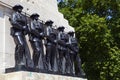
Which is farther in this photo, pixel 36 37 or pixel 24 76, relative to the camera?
pixel 36 37

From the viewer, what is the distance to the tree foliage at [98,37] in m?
25.0

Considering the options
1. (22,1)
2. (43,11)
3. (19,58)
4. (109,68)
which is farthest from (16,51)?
(109,68)

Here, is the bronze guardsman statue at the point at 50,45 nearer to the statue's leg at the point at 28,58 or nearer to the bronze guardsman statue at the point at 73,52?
the statue's leg at the point at 28,58

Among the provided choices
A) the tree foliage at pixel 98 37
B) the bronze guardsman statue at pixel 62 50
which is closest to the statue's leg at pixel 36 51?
the bronze guardsman statue at pixel 62 50

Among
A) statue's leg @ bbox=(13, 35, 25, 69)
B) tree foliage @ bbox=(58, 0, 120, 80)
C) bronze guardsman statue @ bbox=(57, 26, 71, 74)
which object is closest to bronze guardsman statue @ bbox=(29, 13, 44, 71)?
statue's leg @ bbox=(13, 35, 25, 69)

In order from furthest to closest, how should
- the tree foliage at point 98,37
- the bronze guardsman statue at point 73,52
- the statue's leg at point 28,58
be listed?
the tree foliage at point 98,37 → the bronze guardsman statue at point 73,52 → the statue's leg at point 28,58

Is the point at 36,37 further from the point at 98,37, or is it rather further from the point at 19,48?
the point at 98,37

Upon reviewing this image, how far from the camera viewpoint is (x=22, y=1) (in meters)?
16.0

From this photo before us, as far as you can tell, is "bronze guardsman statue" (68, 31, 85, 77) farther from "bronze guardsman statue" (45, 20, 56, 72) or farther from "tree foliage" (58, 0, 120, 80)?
"tree foliage" (58, 0, 120, 80)

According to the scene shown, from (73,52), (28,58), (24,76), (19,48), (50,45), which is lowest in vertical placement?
(24,76)

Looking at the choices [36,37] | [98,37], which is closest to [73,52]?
[36,37]

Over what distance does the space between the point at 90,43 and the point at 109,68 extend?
228 centimetres

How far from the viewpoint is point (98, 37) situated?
24922mm

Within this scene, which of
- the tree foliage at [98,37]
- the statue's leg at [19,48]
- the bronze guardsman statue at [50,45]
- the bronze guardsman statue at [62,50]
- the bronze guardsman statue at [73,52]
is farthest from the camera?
the tree foliage at [98,37]
